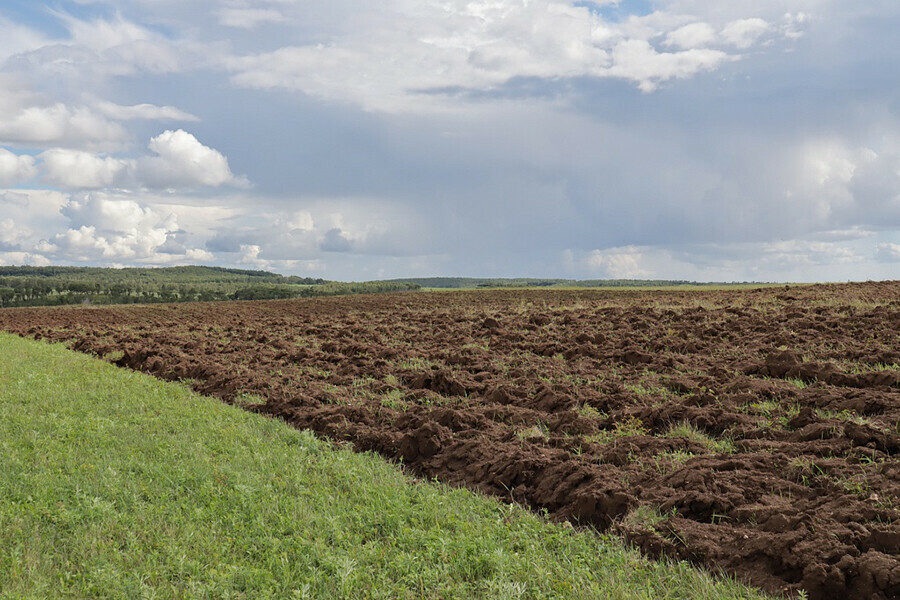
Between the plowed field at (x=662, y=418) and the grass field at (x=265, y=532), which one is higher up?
the plowed field at (x=662, y=418)

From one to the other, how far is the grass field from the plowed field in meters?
0.64

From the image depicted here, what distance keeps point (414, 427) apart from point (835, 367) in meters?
8.27

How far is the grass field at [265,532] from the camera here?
524cm

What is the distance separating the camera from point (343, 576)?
5.27 meters

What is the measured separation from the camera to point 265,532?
20.8 ft

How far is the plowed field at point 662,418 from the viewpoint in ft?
18.2

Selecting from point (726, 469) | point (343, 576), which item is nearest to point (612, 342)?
point (726, 469)

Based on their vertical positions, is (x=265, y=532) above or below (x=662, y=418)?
below

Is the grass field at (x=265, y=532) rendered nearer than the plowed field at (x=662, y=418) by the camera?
Yes

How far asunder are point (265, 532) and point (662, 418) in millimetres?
6160

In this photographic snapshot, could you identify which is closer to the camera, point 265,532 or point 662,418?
point 265,532

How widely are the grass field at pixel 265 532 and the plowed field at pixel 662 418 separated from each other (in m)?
0.64

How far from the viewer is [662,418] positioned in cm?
947

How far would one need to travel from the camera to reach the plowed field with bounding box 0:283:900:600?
5547 mm
